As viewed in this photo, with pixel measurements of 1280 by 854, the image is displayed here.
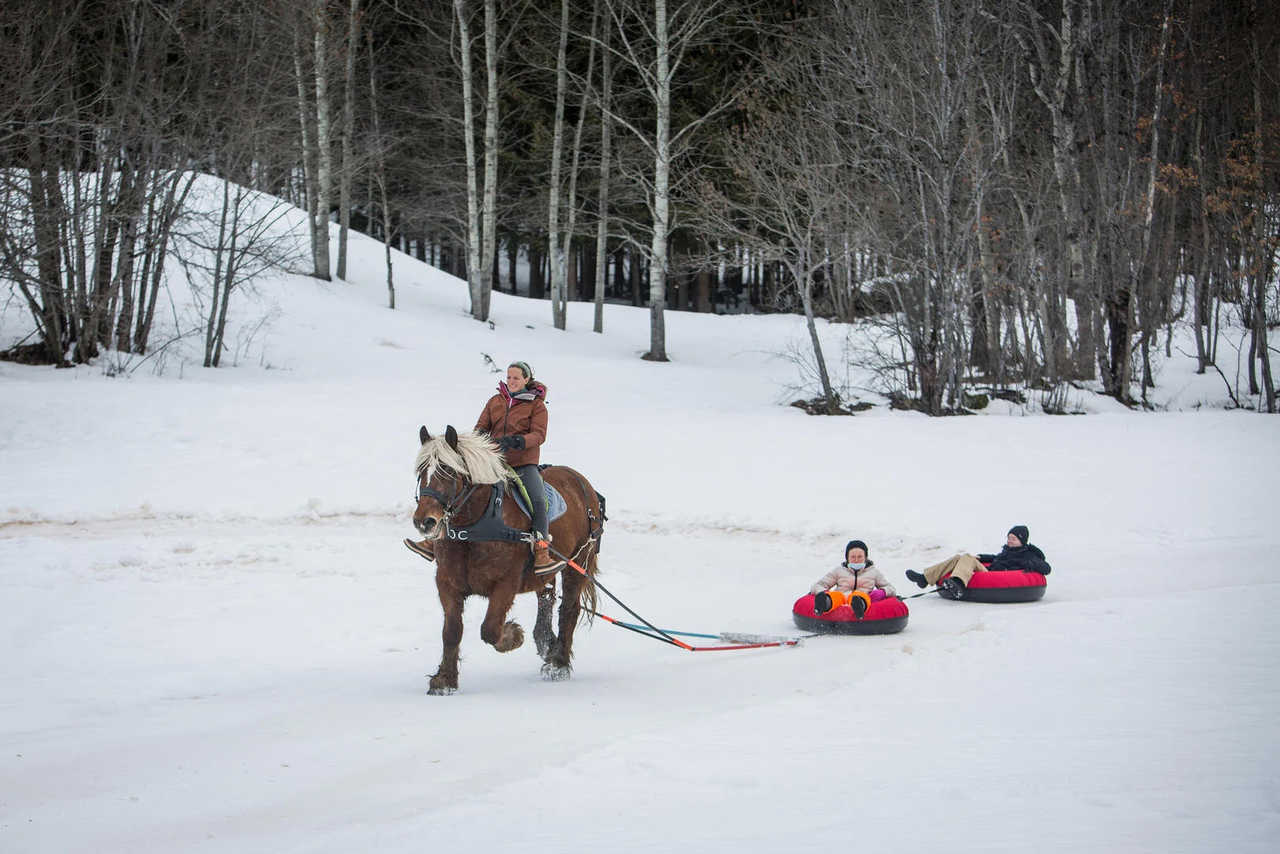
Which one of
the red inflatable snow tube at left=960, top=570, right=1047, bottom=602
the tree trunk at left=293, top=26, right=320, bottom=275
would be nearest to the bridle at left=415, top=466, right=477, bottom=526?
the red inflatable snow tube at left=960, top=570, right=1047, bottom=602

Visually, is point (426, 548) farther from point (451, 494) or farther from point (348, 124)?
point (348, 124)

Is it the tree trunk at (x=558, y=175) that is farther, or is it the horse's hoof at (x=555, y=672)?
the tree trunk at (x=558, y=175)

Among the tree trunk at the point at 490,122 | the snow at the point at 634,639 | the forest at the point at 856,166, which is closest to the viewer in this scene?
the snow at the point at 634,639

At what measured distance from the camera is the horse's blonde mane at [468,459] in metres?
7.54

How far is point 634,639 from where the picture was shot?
10.8 m

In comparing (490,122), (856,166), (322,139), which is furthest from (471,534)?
(490,122)

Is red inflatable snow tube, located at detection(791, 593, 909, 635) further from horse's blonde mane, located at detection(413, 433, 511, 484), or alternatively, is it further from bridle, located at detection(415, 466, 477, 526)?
bridle, located at detection(415, 466, 477, 526)

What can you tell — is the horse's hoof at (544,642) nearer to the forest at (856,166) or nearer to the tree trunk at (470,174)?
the forest at (856,166)

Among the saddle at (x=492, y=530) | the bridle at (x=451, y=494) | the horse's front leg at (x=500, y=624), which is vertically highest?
the bridle at (x=451, y=494)

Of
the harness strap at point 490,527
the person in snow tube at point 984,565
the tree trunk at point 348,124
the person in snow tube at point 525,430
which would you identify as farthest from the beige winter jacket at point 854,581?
the tree trunk at point 348,124

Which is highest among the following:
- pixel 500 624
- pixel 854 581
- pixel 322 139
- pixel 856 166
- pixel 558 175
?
pixel 322 139

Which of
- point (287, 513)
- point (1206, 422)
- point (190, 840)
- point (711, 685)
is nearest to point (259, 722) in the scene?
point (190, 840)

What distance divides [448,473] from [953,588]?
6256 millimetres

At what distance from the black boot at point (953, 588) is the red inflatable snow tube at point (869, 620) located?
163 cm
